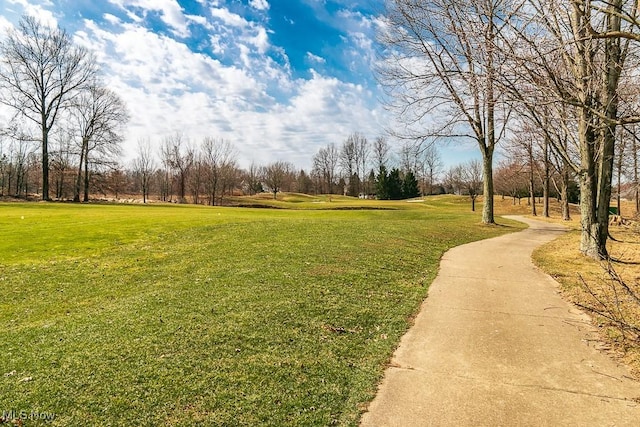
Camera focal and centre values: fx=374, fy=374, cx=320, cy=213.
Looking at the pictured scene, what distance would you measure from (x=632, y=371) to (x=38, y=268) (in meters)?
9.97

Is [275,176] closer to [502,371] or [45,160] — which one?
[45,160]

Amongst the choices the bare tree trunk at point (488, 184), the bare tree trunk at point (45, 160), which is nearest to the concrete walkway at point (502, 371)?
the bare tree trunk at point (488, 184)

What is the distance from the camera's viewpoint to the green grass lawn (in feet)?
10.4

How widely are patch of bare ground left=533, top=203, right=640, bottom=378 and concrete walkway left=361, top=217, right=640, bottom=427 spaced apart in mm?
250

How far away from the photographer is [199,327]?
478cm

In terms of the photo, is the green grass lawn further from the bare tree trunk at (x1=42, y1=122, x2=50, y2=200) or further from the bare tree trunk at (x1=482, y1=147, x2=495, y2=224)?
the bare tree trunk at (x1=42, y1=122, x2=50, y2=200)

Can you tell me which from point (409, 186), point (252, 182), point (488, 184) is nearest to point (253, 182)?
point (252, 182)

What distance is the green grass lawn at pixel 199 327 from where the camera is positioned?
318 centimetres

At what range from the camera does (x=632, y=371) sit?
382 centimetres

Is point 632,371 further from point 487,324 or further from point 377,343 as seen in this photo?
point 377,343

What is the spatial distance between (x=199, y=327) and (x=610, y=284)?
745 centimetres

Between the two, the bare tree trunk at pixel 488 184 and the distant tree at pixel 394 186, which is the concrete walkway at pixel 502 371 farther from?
the distant tree at pixel 394 186

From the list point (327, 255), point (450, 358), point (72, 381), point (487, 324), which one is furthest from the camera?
point (327, 255)

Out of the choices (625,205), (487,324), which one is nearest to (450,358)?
(487,324)
